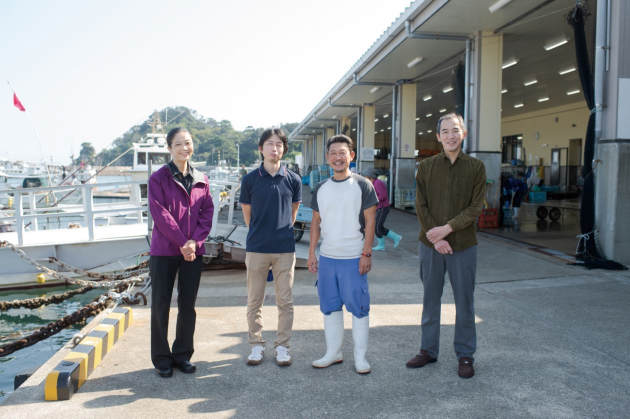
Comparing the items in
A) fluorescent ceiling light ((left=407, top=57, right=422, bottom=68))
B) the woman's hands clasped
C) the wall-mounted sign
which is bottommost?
the woman's hands clasped

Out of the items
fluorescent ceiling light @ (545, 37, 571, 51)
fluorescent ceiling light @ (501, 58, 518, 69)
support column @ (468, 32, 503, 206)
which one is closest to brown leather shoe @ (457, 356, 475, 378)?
support column @ (468, 32, 503, 206)

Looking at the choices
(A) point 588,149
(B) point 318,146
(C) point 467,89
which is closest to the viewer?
(A) point 588,149

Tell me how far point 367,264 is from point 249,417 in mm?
1360

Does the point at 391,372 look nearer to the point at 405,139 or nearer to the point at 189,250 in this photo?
the point at 189,250

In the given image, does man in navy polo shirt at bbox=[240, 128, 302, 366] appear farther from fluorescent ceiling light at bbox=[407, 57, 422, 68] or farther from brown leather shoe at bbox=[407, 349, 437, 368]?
fluorescent ceiling light at bbox=[407, 57, 422, 68]

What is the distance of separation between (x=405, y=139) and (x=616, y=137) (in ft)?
40.0

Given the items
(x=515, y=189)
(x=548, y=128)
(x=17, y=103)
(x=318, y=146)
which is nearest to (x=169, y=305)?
(x=515, y=189)

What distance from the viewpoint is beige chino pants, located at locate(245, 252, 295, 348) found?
3896mm

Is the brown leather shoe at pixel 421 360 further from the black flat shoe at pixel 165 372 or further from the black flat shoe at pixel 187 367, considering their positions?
the black flat shoe at pixel 165 372

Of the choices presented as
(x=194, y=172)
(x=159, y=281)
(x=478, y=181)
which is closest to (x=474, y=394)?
(x=478, y=181)

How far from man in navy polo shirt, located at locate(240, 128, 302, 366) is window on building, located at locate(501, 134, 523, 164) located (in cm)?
3118

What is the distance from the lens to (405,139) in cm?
1950

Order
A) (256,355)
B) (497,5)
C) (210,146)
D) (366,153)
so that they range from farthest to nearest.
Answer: (210,146) → (366,153) → (497,5) → (256,355)

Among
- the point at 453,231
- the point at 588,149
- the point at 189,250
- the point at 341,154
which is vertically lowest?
the point at 189,250
